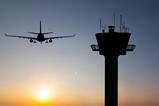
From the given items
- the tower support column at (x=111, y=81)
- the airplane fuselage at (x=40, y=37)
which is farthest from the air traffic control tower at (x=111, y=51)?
the airplane fuselage at (x=40, y=37)

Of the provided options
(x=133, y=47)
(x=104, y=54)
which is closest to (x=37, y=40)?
(x=104, y=54)

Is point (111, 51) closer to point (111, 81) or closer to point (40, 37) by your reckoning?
point (111, 81)

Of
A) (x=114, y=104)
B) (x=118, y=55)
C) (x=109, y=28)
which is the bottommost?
(x=114, y=104)

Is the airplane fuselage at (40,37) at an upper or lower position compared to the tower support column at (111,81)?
upper

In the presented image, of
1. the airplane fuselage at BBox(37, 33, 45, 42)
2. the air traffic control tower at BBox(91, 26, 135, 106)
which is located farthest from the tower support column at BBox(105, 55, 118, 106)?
the airplane fuselage at BBox(37, 33, 45, 42)

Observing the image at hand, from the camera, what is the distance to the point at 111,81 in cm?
15362

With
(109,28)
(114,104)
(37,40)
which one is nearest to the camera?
(37,40)

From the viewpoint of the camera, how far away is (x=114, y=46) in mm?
157000

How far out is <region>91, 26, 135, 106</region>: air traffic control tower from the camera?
152750 millimetres

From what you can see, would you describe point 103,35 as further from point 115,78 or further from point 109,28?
point 115,78

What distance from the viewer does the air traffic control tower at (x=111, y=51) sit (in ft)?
501

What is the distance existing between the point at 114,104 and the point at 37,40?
42030 millimetres

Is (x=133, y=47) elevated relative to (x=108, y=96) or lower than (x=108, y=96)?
elevated

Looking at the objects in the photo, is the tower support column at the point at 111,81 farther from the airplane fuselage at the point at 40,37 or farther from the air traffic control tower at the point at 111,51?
the airplane fuselage at the point at 40,37
